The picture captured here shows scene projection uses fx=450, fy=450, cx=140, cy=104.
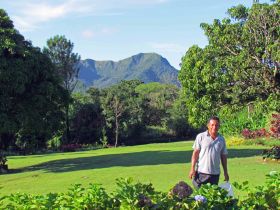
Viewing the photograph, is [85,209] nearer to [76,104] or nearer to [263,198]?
[263,198]

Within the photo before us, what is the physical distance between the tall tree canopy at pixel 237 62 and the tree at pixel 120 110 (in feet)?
91.6

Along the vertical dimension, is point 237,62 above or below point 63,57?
below

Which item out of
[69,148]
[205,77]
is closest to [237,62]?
[205,77]

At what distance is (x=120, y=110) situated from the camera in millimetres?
47562

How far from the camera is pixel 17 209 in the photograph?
4375mm

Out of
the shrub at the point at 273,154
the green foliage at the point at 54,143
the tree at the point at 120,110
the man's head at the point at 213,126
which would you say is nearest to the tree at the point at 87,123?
the tree at the point at 120,110

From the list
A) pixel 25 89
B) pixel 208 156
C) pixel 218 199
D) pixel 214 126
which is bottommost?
pixel 218 199

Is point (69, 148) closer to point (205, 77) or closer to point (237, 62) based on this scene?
point (205, 77)

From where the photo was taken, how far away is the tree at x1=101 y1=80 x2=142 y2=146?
47.5 metres

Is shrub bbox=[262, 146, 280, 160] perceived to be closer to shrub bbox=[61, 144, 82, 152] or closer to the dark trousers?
the dark trousers

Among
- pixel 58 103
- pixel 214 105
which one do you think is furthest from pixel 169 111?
pixel 214 105

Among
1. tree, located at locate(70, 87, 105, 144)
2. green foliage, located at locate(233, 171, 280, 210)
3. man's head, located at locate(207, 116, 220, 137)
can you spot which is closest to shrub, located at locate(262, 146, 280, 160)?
man's head, located at locate(207, 116, 220, 137)

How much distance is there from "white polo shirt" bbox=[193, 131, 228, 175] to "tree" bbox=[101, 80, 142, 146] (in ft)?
123

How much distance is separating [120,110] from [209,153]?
39.9 m
